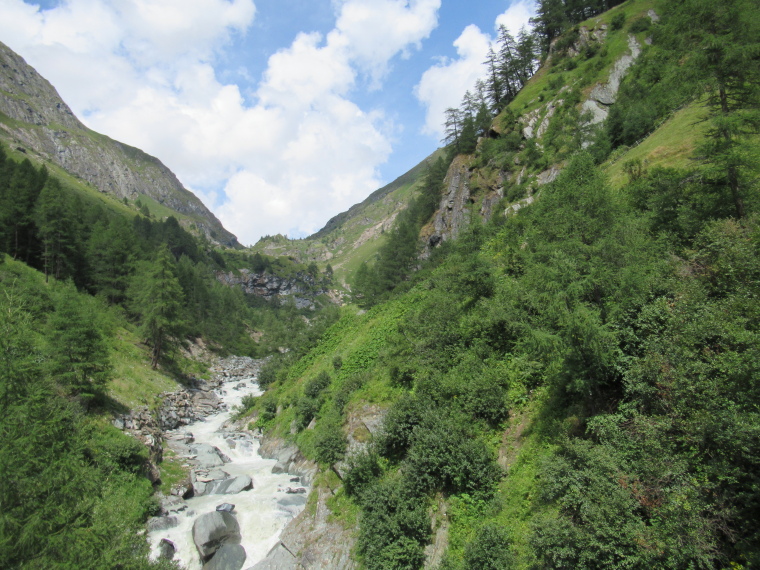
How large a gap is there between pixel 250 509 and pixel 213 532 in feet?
10.2

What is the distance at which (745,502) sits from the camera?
7301 millimetres

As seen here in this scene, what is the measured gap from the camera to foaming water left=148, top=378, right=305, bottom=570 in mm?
19375

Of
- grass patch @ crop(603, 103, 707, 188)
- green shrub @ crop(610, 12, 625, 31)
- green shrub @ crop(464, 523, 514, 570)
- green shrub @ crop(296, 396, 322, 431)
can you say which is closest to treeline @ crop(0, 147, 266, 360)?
green shrub @ crop(296, 396, 322, 431)

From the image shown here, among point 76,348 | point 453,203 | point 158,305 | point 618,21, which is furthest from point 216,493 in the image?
point 618,21

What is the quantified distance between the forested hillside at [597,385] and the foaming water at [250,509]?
3.99 m

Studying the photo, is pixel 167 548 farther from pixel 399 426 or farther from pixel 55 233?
pixel 55 233

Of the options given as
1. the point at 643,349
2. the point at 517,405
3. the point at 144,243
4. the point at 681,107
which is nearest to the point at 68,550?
the point at 517,405

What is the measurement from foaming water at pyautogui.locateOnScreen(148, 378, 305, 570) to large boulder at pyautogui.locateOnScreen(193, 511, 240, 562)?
42 cm

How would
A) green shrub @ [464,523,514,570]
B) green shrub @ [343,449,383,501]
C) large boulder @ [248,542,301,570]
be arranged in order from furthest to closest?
green shrub @ [343,449,383,501] → large boulder @ [248,542,301,570] → green shrub @ [464,523,514,570]

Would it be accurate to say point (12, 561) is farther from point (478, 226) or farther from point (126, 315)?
point (126, 315)

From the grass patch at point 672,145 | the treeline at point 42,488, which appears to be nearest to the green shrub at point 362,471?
the treeline at point 42,488

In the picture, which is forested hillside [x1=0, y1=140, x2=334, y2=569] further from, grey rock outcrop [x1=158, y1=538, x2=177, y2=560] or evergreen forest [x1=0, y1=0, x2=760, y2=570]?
grey rock outcrop [x1=158, y1=538, x2=177, y2=560]

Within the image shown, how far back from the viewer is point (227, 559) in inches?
741

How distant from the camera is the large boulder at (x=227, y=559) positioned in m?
18.4
